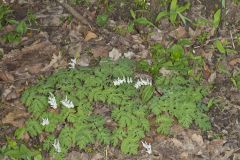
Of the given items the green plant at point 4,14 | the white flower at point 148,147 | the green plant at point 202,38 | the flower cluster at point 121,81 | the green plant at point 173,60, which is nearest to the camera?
the white flower at point 148,147

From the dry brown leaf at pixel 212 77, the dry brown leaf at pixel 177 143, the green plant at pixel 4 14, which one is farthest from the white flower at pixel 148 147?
the green plant at pixel 4 14

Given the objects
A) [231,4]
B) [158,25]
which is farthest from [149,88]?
[231,4]

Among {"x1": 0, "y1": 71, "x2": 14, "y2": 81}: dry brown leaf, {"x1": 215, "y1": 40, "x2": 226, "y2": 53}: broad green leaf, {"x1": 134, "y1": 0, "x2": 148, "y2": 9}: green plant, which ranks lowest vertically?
{"x1": 0, "y1": 71, "x2": 14, "y2": 81}: dry brown leaf

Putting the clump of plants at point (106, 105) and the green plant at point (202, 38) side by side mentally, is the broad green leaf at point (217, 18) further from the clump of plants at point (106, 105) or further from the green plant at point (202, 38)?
the clump of plants at point (106, 105)

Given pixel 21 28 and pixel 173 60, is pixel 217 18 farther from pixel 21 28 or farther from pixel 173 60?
pixel 21 28

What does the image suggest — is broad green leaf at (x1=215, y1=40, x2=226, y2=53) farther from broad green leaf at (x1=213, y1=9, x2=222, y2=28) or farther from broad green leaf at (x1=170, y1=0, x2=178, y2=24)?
broad green leaf at (x1=170, y1=0, x2=178, y2=24)

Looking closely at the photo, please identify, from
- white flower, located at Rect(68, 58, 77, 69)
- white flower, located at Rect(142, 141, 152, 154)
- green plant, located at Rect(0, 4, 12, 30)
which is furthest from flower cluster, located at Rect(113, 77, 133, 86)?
green plant, located at Rect(0, 4, 12, 30)

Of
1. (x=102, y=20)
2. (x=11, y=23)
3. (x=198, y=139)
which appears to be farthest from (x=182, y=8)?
(x=11, y=23)
